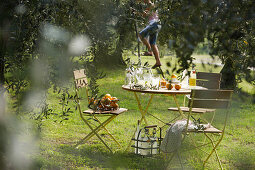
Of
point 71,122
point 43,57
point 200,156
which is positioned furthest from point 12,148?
point 71,122

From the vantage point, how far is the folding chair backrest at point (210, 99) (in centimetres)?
353

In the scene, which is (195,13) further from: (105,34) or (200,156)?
(200,156)

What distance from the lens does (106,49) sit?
104 inches

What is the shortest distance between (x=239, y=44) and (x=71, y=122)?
15.5ft

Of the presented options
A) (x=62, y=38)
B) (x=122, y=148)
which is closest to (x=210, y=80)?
(x=122, y=148)

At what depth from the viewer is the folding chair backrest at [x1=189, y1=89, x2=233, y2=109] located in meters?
3.53

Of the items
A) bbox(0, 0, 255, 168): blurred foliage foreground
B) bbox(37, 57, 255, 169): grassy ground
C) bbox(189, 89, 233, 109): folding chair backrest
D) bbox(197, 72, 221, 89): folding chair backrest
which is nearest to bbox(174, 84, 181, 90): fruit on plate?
bbox(37, 57, 255, 169): grassy ground

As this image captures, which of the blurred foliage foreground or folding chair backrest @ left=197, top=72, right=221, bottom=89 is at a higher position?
the blurred foliage foreground

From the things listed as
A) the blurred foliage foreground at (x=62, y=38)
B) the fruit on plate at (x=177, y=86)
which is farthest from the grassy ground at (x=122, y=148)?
the blurred foliage foreground at (x=62, y=38)

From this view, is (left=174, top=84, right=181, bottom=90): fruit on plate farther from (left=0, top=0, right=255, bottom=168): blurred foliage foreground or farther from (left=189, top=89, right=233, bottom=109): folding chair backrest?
(left=0, top=0, right=255, bottom=168): blurred foliage foreground

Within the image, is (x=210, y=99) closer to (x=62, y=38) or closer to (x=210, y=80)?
(x=210, y=80)

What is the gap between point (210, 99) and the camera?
3.59 metres

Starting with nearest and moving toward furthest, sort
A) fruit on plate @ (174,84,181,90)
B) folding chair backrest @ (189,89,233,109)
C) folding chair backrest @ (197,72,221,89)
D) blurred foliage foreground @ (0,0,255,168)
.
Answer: blurred foliage foreground @ (0,0,255,168)
folding chair backrest @ (189,89,233,109)
fruit on plate @ (174,84,181,90)
folding chair backrest @ (197,72,221,89)

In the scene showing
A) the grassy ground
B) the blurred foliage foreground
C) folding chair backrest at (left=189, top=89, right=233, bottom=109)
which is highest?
the blurred foliage foreground
